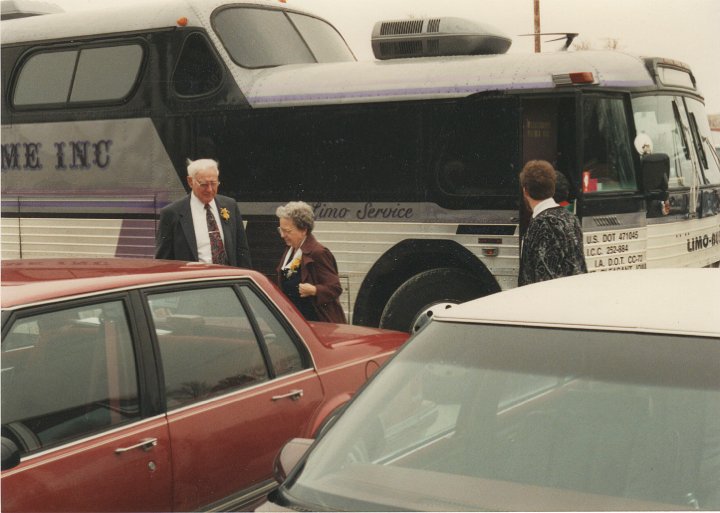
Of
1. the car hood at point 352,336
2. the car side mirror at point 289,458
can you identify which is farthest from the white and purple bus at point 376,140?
the car side mirror at point 289,458

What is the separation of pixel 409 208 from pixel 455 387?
614cm

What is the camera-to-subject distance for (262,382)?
4.50m

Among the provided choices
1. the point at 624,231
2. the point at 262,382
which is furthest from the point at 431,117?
the point at 262,382

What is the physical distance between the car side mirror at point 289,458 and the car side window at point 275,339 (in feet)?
4.61

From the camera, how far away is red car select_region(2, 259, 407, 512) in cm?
351

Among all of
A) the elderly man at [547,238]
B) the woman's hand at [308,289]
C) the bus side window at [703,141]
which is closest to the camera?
the elderly man at [547,238]

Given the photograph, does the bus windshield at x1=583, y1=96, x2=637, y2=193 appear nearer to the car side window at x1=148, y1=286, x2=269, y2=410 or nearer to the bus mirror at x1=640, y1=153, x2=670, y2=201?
the bus mirror at x1=640, y1=153, x2=670, y2=201

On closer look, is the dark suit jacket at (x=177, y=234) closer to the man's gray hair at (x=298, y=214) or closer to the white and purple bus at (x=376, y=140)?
the man's gray hair at (x=298, y=214)

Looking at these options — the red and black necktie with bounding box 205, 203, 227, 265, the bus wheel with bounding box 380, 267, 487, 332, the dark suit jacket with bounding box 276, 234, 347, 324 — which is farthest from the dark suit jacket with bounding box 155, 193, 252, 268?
the bus wheel with bounding box 380, 267, 487, 332

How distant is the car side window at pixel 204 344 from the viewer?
13.4ft

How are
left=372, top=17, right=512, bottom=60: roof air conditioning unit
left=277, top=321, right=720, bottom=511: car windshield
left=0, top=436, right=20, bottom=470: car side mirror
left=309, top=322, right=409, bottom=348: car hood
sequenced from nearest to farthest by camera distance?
left=277, top=321, right=720, bottom=511: car windshield → left=0, top=436, right=20, bottom=470: car side mirror → left=309, top=322, right=409, bottom=348: car hood → left=372, top=17, right=512, bottom=60: roof air conditioning unit

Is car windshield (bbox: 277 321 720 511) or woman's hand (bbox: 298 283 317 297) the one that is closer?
car windshield (bbox: 277 321 720 511)

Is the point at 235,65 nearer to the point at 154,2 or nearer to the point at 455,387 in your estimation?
the point at 154,2

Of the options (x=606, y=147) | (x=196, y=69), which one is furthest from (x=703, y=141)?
(x=196, y=69)
